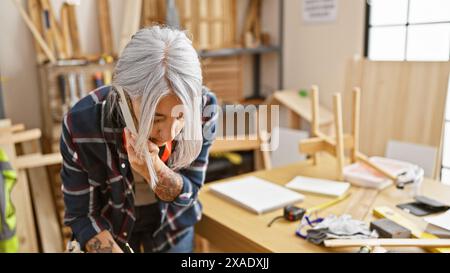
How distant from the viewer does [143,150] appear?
1.44 ft

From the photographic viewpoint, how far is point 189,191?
2.01 ft

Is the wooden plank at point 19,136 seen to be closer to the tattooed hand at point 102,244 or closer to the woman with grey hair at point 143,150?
the woman with grey hair at point 143,150

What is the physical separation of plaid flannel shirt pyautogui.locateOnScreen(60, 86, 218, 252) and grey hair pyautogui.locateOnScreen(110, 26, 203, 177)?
0.20 meters

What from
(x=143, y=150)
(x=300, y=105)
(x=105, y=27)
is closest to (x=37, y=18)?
(x=105, y=27)

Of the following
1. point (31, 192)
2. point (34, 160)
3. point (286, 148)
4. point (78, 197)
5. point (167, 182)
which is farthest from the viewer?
point (286, 148)

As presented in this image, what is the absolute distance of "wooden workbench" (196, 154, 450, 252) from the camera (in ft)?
2.90

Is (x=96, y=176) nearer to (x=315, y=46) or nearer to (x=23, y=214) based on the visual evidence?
(x=23, y=214)

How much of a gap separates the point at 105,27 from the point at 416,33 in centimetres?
81

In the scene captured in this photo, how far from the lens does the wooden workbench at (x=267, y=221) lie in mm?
885

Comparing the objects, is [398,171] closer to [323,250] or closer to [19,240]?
[323,250]

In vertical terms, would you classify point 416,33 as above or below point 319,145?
above

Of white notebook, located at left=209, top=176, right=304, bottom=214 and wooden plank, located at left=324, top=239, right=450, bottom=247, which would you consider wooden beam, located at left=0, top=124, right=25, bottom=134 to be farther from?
wooden plank, located at left=324, top=239, right=450, bottom=247

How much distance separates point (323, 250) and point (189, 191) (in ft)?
1.26

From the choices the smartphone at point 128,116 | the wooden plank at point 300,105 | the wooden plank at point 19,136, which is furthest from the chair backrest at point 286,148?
the smartphone at point 128,116
